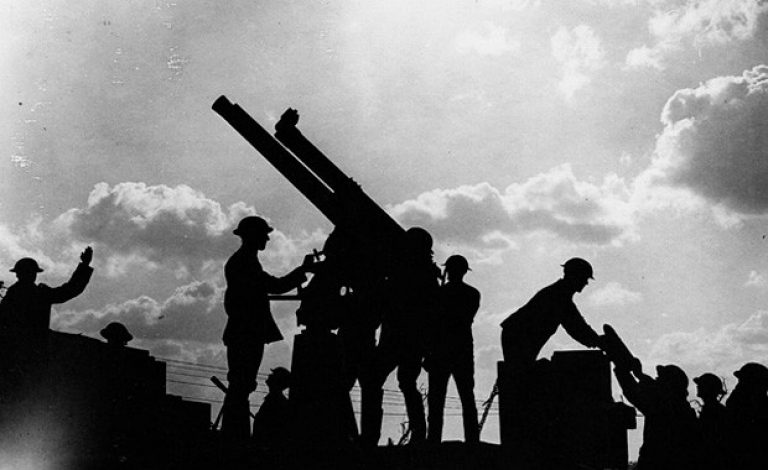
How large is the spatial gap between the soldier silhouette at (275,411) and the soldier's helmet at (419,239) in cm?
184

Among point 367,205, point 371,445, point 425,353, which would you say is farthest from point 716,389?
point 367,205

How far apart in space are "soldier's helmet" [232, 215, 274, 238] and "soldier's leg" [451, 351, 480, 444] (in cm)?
219

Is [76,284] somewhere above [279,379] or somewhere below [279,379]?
above

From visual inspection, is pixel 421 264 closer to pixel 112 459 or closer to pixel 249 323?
pixel 249 323

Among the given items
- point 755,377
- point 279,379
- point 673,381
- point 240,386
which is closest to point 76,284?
point 279,379

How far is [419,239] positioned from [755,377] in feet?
10.1

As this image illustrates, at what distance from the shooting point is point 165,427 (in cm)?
835

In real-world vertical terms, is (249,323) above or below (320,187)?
below

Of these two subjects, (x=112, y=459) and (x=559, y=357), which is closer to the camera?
(x=112, y=459)

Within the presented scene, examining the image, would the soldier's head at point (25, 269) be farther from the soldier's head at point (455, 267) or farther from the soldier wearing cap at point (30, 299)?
the soldier's head at point (455, 267)

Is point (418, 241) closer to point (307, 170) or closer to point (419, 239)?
point (419, 239)

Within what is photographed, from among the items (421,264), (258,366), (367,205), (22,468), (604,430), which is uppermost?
(367,205)

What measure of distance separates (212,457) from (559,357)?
2.85 metres

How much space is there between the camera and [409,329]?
7012mm
